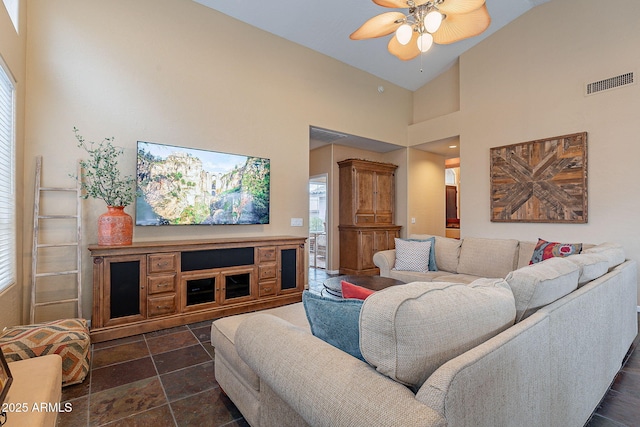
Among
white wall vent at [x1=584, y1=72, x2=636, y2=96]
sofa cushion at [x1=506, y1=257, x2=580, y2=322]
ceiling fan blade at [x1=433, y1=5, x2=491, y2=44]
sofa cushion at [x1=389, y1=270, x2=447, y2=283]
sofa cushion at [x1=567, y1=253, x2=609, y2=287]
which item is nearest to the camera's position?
sofa cushion at [x1=506, y1=257, x2=580, y2=322]

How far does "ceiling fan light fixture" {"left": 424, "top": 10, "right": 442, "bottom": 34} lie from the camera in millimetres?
2346

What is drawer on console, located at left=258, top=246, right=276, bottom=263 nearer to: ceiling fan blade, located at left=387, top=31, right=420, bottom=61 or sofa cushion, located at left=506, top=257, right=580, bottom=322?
ceiling fan blade, located at left=387, top=31, right=420, bottom=61

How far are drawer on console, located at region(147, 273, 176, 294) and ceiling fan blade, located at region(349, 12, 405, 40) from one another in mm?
3042

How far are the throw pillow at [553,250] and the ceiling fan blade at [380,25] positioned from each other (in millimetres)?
2720

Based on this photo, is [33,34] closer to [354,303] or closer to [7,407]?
[7,407]

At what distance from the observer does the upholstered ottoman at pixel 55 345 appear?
1.96 meters

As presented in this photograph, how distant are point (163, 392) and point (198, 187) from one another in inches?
89.7

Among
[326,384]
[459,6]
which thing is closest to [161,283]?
[326,384]

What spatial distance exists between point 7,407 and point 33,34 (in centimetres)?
340

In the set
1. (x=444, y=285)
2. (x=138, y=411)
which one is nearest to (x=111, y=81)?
(x=138, y=411)

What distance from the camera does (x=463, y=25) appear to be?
2576 mm

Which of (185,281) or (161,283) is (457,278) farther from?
(161,283)

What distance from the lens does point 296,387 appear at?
96 centimetres

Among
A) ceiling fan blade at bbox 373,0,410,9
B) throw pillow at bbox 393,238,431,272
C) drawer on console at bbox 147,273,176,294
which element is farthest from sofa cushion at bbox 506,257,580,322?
drawer on console at bbox 147,273,176,294
